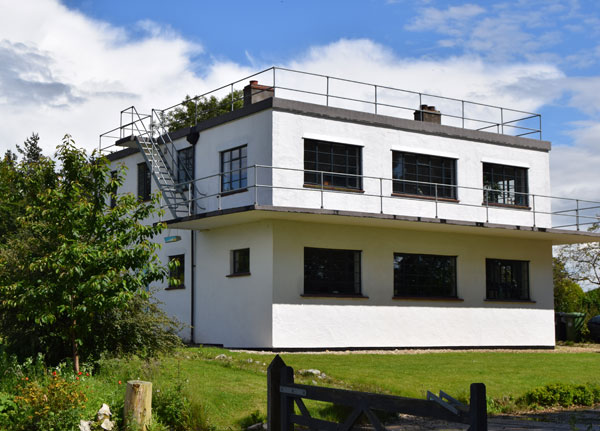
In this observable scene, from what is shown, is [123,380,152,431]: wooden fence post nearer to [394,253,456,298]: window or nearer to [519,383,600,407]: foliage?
[519,383,600,407]: foliage

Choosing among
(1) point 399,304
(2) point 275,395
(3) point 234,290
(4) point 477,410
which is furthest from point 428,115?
(4) point 477,410

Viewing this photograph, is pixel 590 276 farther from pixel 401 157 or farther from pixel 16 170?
pixel 16 170

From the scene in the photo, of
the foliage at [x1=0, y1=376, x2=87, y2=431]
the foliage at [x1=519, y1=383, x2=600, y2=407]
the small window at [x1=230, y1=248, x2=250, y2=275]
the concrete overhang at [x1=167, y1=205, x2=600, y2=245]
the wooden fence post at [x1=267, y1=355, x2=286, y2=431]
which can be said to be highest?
the concrete overhang at [x1=167, y1=205, x2=600, y2=245]

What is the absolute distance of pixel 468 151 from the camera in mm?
26703

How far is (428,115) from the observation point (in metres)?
27.4

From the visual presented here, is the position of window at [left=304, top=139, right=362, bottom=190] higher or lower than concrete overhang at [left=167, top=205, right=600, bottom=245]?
higher

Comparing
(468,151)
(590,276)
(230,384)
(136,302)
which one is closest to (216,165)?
(468,151)

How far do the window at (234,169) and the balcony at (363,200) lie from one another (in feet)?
0.10

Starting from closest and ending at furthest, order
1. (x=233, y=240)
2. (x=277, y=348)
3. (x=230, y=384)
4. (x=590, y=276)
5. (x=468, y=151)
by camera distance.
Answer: (x=230, y=384), (x=277, y=348), (x=233, y=240), (x=468, y=151), (x=590, y=276)

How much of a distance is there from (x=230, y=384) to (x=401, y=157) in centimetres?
1336

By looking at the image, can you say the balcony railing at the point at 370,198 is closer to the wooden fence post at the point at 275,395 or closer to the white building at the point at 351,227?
the white building at the point at 351,227

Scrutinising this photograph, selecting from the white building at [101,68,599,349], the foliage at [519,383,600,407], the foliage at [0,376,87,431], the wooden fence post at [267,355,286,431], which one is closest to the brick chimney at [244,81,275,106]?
the white building at [101,68,599,349]

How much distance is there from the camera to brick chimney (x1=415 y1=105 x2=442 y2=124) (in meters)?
27.2

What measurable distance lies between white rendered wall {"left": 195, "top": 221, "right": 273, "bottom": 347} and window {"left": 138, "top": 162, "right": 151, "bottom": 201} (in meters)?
4.02
